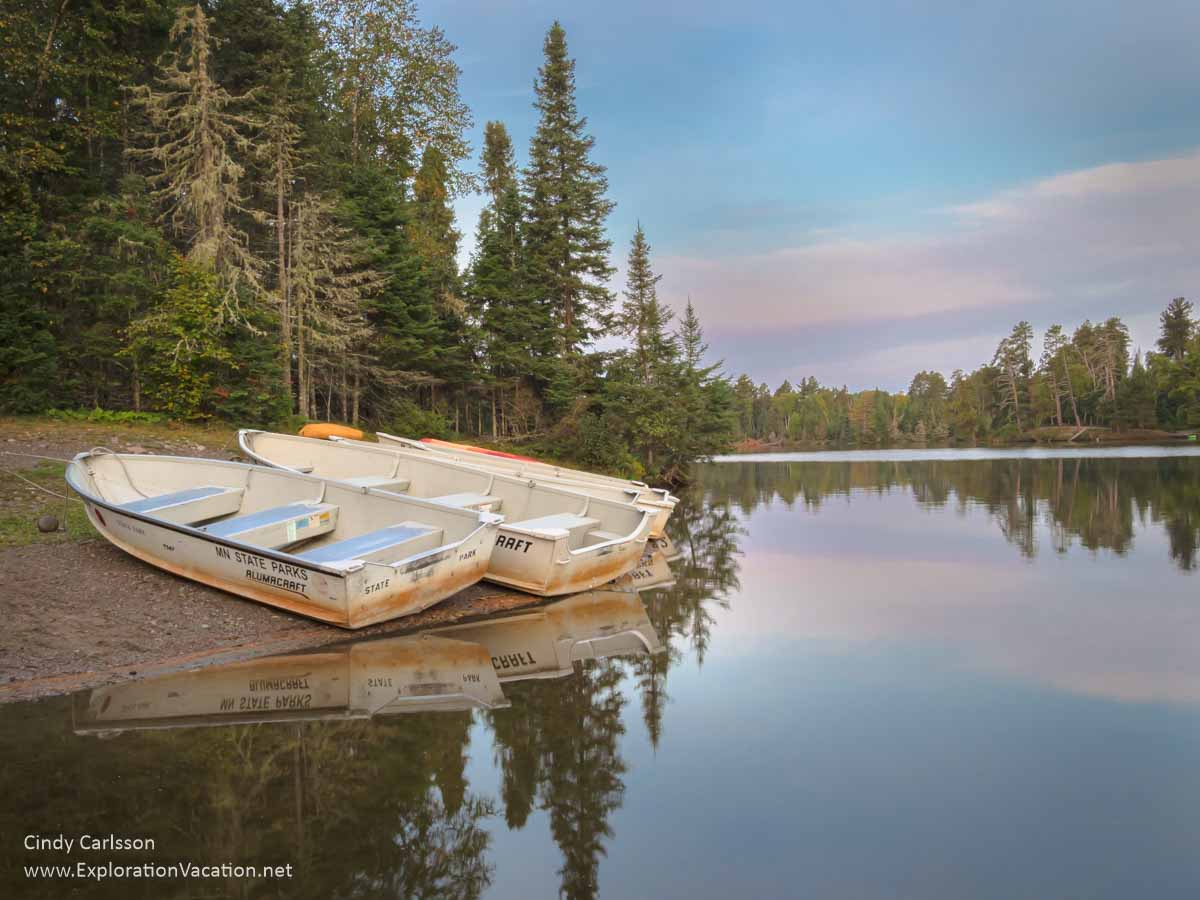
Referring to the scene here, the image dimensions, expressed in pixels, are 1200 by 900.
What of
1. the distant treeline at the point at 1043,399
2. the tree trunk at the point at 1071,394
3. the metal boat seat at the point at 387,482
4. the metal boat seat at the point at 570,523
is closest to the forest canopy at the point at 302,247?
the metal boat seat at the point at 387,482

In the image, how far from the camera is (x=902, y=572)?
40.6 ft

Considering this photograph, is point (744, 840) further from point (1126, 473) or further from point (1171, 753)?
point (1126, 473)

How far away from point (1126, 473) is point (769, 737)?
119ft

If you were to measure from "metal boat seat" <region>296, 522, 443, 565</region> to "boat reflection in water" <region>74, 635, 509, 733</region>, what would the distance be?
1037 mm

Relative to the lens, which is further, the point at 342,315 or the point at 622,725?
the point at 342,315

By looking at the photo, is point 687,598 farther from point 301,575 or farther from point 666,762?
point 301,575

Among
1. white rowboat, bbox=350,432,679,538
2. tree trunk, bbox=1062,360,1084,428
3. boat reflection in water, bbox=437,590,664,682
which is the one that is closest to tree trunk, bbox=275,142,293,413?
white rowboat, bbox=350,432,679,538

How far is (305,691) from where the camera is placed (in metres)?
5.73

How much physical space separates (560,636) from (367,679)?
8.04ft

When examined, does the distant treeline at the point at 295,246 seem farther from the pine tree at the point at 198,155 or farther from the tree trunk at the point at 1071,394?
the tree trunk at the point at 1071,394

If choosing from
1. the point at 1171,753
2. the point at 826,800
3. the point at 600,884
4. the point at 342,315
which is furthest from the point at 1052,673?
the point at 342,315

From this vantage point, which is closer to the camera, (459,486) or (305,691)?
(305,691)

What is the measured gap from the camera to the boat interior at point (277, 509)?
7926 millimetres

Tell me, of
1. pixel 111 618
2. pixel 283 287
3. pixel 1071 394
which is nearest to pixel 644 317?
pixel 283 287
